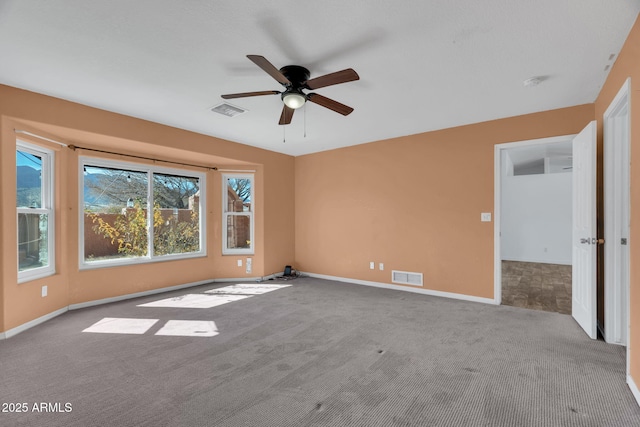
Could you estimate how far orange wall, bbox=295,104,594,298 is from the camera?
399 cm

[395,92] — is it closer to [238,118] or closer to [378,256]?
[238,118]

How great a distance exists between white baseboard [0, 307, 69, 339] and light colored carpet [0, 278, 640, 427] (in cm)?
9

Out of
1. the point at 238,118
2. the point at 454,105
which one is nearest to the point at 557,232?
the point at 454,105

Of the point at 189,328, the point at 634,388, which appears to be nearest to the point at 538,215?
the point at 634,388

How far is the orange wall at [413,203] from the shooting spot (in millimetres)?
3986

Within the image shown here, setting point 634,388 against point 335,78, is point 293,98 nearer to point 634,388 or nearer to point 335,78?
point 335,78

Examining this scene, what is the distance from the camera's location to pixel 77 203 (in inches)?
154

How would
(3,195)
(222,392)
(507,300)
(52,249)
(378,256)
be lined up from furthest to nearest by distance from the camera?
(378,256), (507,300), (52,249), (3,195), (222,392)

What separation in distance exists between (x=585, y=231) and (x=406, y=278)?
231 centimetres

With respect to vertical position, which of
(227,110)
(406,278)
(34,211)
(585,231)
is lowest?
(406,278)

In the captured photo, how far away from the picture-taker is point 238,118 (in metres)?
3.88

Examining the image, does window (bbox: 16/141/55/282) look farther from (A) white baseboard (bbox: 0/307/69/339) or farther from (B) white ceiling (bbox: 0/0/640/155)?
(B) white ceiling (bbox: 0/0/640/155)

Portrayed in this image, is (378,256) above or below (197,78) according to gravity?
below

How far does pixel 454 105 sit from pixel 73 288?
17.0 feet
